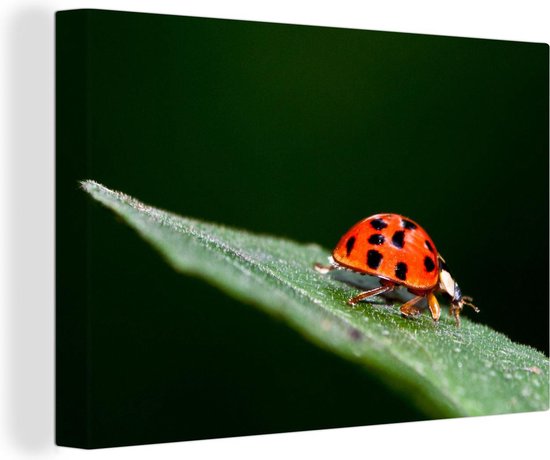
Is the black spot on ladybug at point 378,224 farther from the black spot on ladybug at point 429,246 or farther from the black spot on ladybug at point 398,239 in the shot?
the black spot on ladybug at point 429,246

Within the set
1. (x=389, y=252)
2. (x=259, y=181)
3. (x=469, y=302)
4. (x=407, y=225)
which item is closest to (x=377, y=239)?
(x=389, y=252)

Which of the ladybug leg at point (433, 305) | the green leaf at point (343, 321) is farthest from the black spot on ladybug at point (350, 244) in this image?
A: the ladybug leg at point (433, 305)

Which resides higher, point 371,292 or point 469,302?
point 469,302

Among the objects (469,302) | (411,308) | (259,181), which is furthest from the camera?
(469,302)

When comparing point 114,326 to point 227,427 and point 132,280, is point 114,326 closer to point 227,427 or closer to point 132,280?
point 132,280

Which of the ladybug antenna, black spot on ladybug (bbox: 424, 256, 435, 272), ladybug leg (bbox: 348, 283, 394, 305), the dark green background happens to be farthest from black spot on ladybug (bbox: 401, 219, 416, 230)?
the ladybug antenna

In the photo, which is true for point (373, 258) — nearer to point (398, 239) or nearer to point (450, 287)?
point (398, 239)

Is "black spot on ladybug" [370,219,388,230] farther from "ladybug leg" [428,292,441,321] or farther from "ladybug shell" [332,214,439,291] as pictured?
"ladybug leg" [428,292,441,321]

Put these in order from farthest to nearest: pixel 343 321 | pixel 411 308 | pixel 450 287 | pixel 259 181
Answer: pixel 450 287 → pixel 259 181 → pixel 411 308 → pixel 343 321
